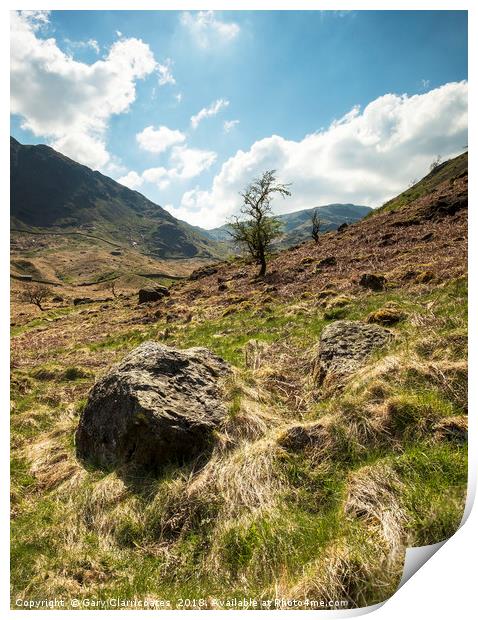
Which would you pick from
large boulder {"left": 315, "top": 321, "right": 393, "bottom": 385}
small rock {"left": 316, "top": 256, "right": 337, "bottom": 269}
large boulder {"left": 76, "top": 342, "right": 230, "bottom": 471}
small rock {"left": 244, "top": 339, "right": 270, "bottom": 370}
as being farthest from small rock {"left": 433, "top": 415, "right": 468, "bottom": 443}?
small rock {"left": 316, "top": 256, "right": 337, "bottom": 269}

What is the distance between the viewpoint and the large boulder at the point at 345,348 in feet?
30.1

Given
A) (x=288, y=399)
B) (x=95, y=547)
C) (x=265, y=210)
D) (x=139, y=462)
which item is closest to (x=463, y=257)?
(x=288, y=399)

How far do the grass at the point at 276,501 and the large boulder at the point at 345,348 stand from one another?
0.51m

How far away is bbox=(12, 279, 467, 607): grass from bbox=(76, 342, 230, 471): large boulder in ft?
1.30

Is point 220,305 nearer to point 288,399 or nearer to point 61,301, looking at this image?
point 288,399

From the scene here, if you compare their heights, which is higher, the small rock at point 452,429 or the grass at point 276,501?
the small rock at point 452,429

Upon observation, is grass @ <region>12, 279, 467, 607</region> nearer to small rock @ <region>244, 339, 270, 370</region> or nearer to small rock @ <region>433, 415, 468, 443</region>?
small rock @ <region>433, 415, 468, 443</region>

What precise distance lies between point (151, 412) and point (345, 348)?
225 inches

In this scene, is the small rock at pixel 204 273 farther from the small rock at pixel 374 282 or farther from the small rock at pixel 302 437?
the small rock at pixel 302 437

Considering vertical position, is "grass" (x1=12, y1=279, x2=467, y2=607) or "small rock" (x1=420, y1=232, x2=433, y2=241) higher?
"small rock" (x1=420, y1=232, x2=433, y2=241)

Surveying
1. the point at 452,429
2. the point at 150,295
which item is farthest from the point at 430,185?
the point at 452,429

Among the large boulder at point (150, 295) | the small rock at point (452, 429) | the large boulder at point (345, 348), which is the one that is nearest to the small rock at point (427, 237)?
the large boulder at point (345, 348)

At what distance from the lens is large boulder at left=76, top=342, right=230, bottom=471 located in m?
7.51
